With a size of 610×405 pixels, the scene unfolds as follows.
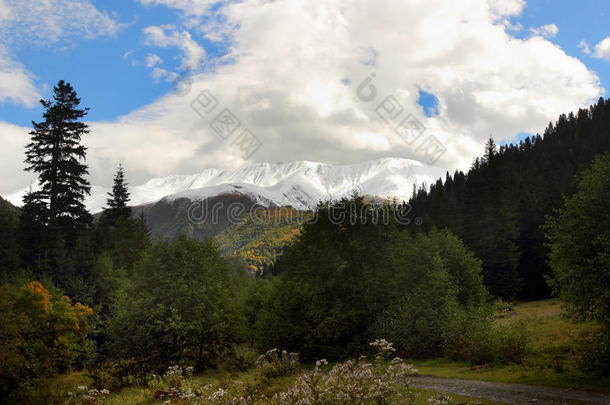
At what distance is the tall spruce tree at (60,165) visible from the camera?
53625 millimetres

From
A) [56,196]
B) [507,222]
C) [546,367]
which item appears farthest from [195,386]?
[507,222]

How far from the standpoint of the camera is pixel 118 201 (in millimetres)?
69125

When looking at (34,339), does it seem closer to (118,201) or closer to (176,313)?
(176,313)

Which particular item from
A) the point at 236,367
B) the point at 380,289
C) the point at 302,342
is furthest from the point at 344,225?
the point at 236,367

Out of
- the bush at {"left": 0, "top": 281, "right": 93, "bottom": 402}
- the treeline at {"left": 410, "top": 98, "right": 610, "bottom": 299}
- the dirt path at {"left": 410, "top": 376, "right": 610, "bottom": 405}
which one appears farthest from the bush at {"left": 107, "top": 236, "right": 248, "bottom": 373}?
the treeline at {"left": 410, "top": 98, "right": 610, "bottom": 299}

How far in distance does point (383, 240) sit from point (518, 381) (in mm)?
18625

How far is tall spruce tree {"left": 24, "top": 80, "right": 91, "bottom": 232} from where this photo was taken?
53625mm

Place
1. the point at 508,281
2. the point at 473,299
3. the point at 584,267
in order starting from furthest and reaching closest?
the point at 508,281 < the point at 473,299 < the point at 584,267

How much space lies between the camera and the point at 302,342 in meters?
35.5

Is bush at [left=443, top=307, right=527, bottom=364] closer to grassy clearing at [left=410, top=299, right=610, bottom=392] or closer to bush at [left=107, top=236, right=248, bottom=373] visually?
grassy clearing at [left=410, top=299, right=610, bottom=392]

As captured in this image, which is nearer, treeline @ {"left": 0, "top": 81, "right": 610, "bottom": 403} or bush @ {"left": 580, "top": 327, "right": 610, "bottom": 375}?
bush @ {"left": 580, "top": 327, "right": 610, "bottom": 375}

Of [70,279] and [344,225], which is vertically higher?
[344,225]

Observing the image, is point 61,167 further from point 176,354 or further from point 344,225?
point 344,225

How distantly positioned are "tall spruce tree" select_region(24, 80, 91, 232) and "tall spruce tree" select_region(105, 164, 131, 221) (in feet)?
31.6
